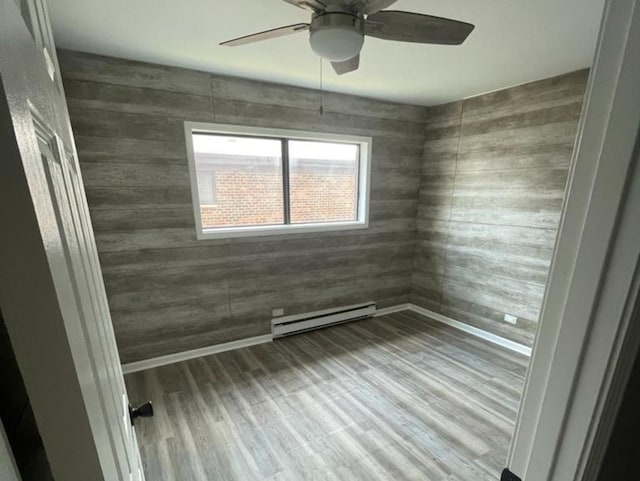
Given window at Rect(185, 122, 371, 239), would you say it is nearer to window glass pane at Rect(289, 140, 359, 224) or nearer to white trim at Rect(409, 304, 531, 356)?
window glass pane at Rect(289, 140, 359, 224)

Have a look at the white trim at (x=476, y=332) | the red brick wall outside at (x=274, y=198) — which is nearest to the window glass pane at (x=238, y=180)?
the red brick wall outside at (x=274, y=198)

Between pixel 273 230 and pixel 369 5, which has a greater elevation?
pixel 369 5

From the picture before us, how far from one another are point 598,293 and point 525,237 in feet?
9.50

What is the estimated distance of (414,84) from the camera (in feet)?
9.28

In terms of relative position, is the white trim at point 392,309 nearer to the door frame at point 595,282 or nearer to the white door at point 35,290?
the door frame at point 595,282

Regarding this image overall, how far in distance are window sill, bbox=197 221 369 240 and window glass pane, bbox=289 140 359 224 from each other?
14 cm

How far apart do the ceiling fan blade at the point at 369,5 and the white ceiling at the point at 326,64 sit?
0.49 meters

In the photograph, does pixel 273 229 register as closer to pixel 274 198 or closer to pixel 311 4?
pixel 274 198

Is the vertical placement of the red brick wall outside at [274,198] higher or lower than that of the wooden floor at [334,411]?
higher

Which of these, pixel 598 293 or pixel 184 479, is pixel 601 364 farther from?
pixel 184 479

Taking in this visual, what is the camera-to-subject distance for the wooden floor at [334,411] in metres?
1.77

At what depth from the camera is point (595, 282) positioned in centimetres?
47

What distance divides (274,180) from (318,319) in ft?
5.56

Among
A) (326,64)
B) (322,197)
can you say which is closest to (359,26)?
(326,64)
